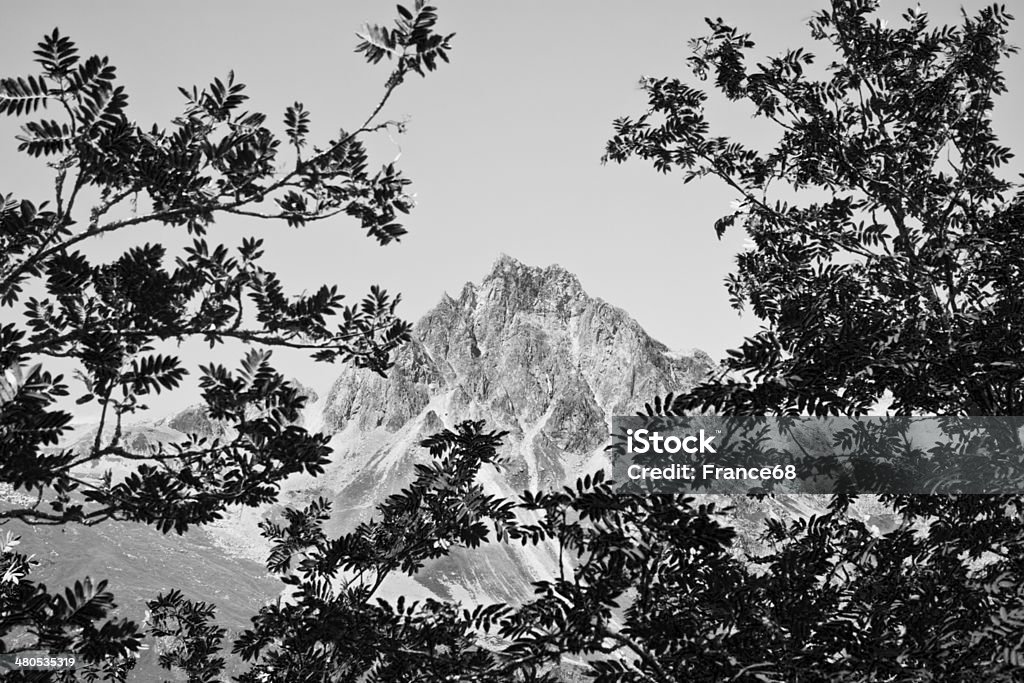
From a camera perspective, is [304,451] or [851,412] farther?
[851,412]

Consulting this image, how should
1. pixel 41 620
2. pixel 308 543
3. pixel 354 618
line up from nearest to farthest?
1. pixel 41 620
2. pixel 354 618
3. pixel 308 543

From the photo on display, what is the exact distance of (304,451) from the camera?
5699 millimetres

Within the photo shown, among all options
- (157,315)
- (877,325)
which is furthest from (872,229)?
(157,315)

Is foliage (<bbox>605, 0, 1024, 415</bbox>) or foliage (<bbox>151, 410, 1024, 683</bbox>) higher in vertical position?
foliage (<bbox>605, 0, 1024, 415</bbox>)

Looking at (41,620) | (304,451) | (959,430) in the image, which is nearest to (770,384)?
(959,430)

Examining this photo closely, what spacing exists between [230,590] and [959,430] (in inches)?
7620

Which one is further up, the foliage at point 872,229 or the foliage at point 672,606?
the foliage at point 872,229

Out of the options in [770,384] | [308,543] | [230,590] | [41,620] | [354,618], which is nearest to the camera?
[41,620]

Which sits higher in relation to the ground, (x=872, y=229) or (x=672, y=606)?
(x=872, y=229)

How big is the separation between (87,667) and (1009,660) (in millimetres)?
11633

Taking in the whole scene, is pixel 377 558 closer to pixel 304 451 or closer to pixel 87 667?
pixel 304 451

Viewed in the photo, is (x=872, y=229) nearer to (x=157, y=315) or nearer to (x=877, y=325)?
(x=877, y=325)

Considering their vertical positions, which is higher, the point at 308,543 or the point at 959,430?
→ the point at 959,430

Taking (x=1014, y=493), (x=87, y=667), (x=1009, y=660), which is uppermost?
(x=1014, y=493)
